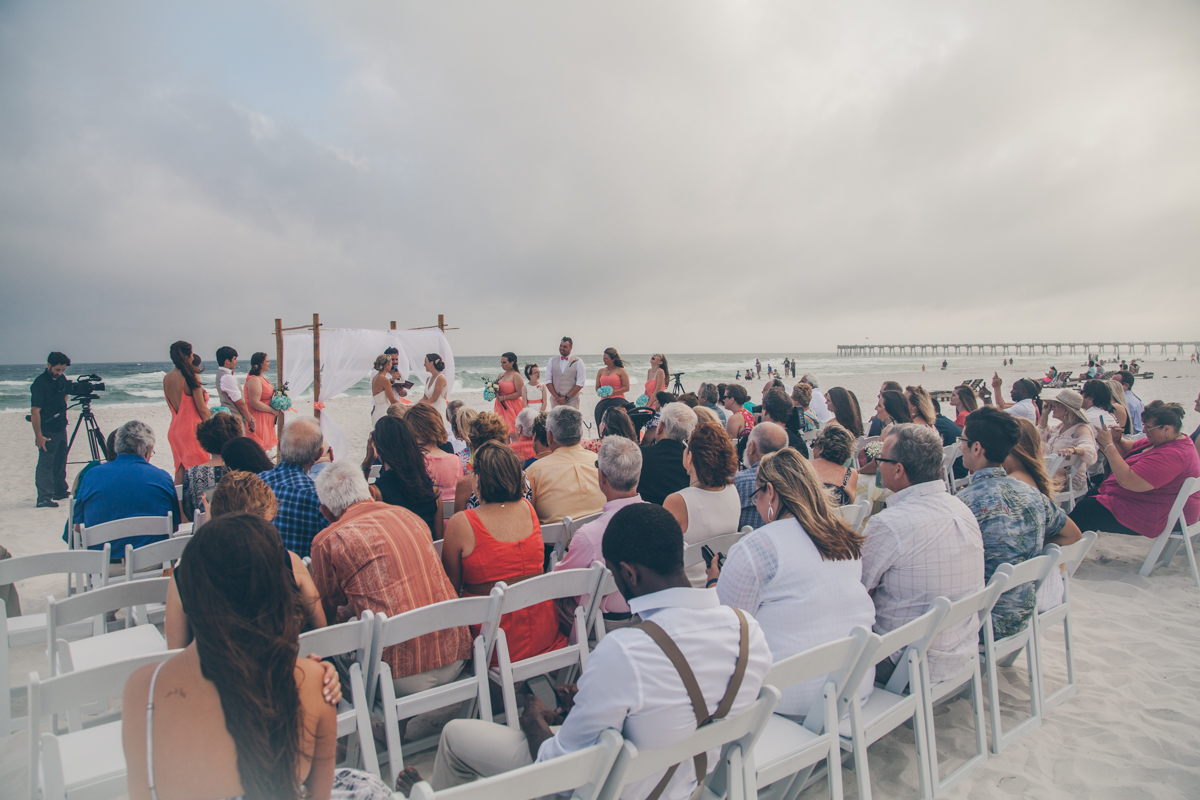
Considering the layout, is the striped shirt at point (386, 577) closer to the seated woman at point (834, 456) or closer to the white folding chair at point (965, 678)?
the white folding chair at point (965, 678)

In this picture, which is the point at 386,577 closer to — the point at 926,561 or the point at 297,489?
the point at 297,489

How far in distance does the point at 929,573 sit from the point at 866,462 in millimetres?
2989

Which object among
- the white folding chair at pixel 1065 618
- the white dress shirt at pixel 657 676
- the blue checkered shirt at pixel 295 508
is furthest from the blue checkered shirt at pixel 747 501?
the blue checkered shirt at pixel 295 508

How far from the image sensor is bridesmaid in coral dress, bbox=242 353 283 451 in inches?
261

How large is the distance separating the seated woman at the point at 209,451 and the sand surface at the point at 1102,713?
1139 mm

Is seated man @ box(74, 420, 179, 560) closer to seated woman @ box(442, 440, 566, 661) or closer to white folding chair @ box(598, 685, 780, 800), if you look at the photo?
seated woman @ box(442, 440, 566, 661)

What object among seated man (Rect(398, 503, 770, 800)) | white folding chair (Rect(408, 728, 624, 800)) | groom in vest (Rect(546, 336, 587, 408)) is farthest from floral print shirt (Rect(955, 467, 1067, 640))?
groom in vest (Rect(546, 336, 587, 408))

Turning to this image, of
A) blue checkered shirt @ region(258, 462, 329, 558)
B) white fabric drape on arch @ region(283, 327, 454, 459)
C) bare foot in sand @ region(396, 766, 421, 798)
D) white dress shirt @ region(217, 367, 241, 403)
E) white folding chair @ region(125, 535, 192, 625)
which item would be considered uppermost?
white fabric drape on arch @ region(283, 327, 454, 459)

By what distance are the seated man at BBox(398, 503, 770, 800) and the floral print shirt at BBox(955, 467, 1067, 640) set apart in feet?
5.86

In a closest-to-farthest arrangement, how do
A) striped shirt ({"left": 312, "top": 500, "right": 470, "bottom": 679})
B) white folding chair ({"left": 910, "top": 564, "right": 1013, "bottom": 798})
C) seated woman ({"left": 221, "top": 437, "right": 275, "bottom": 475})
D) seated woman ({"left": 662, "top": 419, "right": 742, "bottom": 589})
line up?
white folding chair ({"left": 910, "top": 564, "right": 1013, "bottom": 798}) → striped shirt ({"left": 312, "top": 500, "right": 470, "bottom": 679}) → seated woman ({"left": 662, "top": 419, "right": 742, "bottom": 589}) → seated woman ({"left": 221, "top": 437, "right": 275, "bottom": 475})

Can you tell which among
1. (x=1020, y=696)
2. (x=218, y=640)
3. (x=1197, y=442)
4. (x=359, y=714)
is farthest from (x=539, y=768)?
(x=1197, y=442)

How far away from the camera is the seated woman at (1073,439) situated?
484 cm

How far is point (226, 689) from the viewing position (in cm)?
127

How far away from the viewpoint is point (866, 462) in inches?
201
